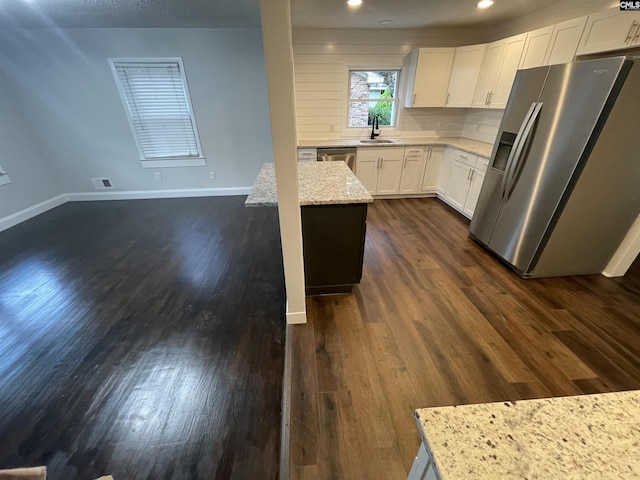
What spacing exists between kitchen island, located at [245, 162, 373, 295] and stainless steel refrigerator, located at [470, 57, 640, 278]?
1.54m

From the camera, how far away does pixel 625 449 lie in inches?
17.5

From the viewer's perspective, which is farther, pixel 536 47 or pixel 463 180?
pixel 463 180

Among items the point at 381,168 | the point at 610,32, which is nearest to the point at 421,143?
the point at 381,168

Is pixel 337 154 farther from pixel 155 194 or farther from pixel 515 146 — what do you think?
pixel 155 194

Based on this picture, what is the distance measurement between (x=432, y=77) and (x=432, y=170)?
1352 mm

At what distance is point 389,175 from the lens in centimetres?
409

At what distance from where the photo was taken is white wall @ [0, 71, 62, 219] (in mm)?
3590

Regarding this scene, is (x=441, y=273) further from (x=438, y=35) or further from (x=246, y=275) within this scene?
(x=438, y=35)

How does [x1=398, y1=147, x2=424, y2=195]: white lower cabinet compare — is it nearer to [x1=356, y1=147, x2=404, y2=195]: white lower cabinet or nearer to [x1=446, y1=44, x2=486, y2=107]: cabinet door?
[x1=356, y1=147, x2=404, y2=195]: white lower cabinet

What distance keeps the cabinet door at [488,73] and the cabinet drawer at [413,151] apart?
910 mm

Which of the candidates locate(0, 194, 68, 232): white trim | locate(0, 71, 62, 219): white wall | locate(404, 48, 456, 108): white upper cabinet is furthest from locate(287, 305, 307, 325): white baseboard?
locate(0, 71, 62, 219): white wall

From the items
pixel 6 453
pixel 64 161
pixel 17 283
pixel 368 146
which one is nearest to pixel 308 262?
pixel 6 453

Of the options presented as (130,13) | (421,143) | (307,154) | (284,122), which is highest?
(130,13)

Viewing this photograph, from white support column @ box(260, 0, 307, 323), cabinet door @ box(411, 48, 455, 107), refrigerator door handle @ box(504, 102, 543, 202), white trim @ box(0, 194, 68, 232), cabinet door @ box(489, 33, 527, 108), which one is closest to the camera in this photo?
white support column @ box(260, 0, 307, 323)
